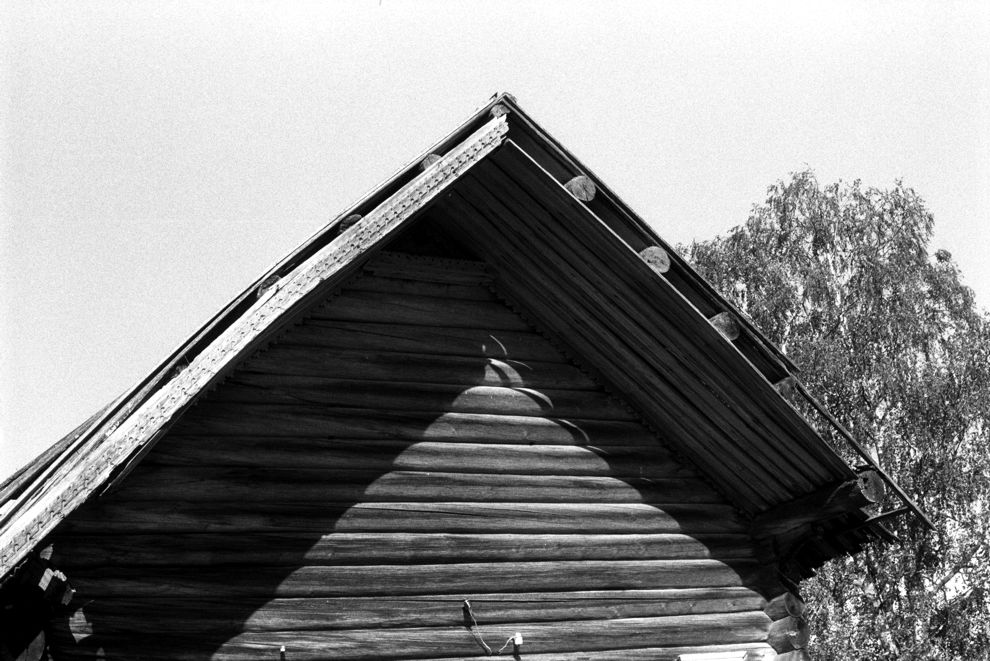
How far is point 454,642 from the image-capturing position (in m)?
7.85

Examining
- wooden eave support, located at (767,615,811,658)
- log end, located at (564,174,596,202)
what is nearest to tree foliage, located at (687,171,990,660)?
wooden eave support, located at (767,615,811,658)

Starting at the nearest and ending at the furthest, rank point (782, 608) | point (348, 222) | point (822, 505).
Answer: point (348, 222), point (822, 505), point (782, 608)

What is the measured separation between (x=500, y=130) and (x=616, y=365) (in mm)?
2299

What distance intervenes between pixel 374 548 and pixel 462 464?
0.98m

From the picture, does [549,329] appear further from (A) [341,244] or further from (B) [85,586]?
(B) [85,586]

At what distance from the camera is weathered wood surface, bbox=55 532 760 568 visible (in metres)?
6.93

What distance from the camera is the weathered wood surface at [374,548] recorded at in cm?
693

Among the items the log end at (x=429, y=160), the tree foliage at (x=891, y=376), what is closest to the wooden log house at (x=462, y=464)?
the log end at (x=429, y=160)

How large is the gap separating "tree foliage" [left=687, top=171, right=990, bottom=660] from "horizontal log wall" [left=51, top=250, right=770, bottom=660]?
18.0m

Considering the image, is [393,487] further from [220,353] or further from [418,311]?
[220,353]

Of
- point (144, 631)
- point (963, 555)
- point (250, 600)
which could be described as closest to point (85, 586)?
point (144, 631)

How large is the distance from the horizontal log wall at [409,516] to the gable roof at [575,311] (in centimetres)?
34

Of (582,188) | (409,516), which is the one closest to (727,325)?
(582,188)

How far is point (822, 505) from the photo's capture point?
28.2ft
